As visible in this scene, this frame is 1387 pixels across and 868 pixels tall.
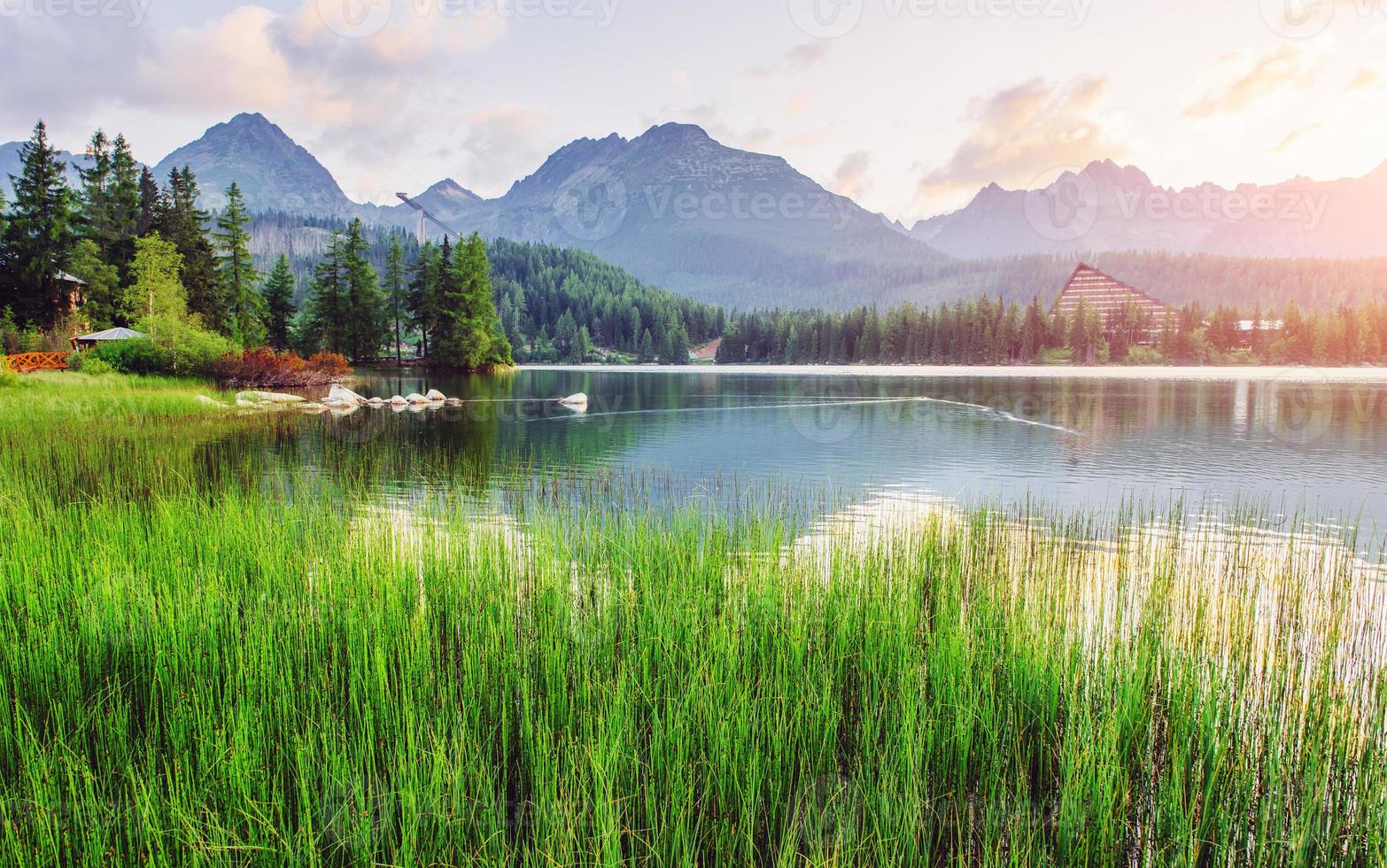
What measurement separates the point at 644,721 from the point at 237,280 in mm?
64133

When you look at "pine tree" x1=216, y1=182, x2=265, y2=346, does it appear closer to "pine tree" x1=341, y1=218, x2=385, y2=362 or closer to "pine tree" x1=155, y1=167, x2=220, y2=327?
"pine tree" x1=155, y1=167, x2=220, y2=327

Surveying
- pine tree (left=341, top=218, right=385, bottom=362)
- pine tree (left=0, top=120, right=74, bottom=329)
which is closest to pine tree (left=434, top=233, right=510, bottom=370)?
pine tree (left=341, top=218, right=385, bottom=362)

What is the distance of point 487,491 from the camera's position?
14.6m

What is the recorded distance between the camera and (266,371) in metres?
40.6

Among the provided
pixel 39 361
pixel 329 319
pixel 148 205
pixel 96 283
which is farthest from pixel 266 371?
pixel 329 319

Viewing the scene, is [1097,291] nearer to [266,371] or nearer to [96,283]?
[266,371]

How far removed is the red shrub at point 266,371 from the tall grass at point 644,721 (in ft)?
123

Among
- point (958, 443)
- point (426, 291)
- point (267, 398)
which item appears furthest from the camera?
point (426, 291)

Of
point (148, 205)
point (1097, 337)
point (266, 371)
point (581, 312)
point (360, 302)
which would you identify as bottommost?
point (266, 371)

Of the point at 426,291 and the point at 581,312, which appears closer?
the point at 426,291

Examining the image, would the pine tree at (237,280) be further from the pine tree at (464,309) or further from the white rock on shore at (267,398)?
the white rock on shore at (267,398)

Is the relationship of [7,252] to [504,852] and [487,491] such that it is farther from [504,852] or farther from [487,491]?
[504,852]

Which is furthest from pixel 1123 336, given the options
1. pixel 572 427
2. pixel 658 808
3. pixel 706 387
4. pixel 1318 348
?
pixel 658 808

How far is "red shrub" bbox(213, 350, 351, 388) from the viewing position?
39.1m
